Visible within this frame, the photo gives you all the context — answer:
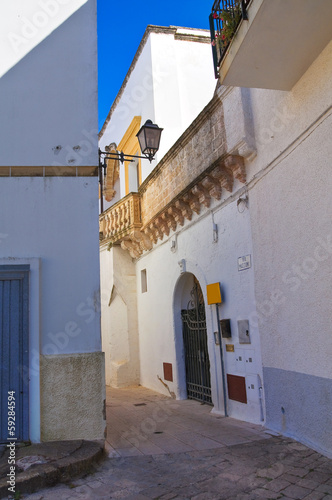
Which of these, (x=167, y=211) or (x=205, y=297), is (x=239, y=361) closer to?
(x=205, y=297)

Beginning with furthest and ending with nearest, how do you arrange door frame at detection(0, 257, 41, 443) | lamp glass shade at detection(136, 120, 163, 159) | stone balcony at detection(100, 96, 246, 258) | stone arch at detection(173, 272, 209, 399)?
stone arch at detection(173, 272, 209, 399), lamp glass shade at detection(136, 120, 163, 159), stone balcony at detection(100, 96, 246, 258), door frame at detection(0, 257, 41, 443)

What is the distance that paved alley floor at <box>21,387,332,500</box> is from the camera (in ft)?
12.0

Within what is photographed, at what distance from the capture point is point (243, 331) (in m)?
6.33

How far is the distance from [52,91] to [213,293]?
13.4ft

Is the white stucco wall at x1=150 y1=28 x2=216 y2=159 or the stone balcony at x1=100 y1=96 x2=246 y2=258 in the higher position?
the white stucco wall at x1=150 y1=28 x2=216 y2=159

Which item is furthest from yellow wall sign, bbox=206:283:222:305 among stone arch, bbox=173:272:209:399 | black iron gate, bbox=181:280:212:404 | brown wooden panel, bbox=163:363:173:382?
brown wooden panel, bbox=163:363:173:382

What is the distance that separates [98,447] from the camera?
15.1ft

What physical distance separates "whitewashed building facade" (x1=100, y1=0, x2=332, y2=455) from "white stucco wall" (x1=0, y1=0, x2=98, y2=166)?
6.39 ft

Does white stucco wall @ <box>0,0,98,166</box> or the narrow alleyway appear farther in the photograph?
white stucco wall @ <box>0,0,98,166</box>

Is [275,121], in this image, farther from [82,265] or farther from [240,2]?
[82,265]

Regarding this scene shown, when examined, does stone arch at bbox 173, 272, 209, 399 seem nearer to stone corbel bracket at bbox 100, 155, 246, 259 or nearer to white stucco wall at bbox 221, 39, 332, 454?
stone corbel bracket at bbox 100, 155, 246, 259

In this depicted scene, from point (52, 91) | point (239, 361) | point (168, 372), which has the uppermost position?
point (52, 91)

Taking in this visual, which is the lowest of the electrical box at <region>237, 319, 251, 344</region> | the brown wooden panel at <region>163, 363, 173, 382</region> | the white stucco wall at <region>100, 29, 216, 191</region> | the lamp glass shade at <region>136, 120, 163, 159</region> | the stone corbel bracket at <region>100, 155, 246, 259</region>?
the brown wooden panel at <region>163, 363, 173, 382</region>

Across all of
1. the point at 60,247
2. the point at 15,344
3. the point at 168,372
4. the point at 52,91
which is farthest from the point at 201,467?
the point at 168,372
